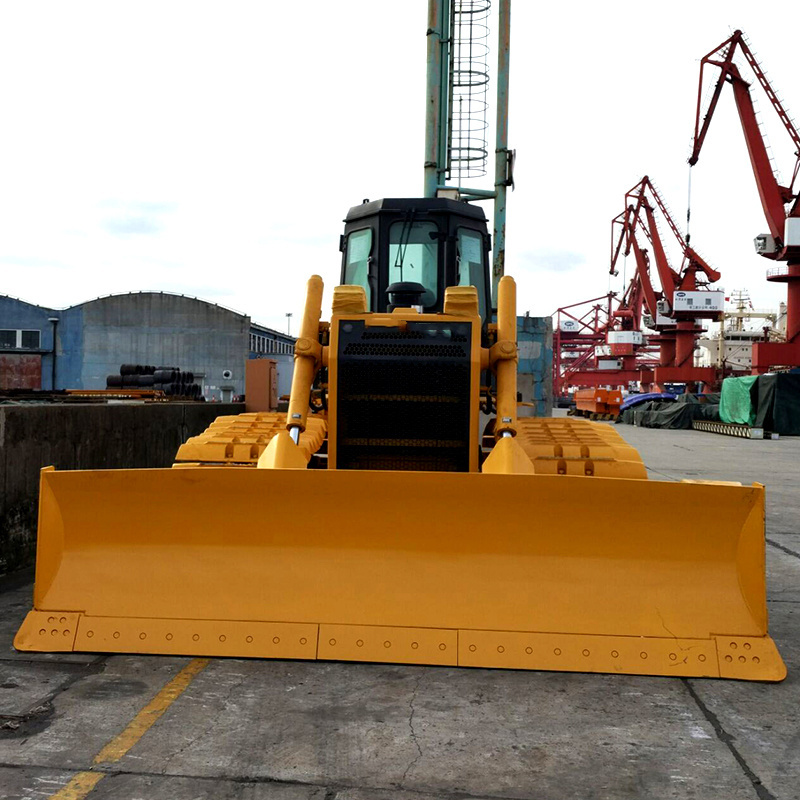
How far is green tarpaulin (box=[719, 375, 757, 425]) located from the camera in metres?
29.7

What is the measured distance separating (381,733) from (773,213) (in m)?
36.3

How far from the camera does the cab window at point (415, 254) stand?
20.7 feet

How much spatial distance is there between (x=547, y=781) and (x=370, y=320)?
3.04 m

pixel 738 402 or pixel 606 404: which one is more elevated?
pixel 738 402

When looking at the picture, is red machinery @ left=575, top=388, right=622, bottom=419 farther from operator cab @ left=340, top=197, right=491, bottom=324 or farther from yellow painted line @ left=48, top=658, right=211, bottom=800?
yellow painted line @ left=48, top=658, right=211, bottom=800

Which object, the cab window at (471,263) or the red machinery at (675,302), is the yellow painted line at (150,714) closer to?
the cab window at (471,263)

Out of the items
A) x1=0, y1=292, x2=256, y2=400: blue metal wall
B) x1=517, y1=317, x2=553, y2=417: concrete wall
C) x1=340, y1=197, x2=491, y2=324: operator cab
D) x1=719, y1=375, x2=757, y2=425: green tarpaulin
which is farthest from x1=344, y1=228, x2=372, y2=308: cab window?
x1=0, y1=292, x2=256, y2=400: blue metal wall

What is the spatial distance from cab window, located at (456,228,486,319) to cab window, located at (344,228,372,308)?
74 centimetres

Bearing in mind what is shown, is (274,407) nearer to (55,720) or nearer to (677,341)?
(55,720)

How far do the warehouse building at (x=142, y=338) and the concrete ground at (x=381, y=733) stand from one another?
3875cm

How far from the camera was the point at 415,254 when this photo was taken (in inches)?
251

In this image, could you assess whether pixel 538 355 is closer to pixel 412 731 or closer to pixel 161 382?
pixel 161 382

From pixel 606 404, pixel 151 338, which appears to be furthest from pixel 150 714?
pixel 606 404

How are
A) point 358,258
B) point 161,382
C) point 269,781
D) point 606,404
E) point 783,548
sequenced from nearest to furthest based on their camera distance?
point 269,781
point 358,258
point 783,548
point 161,382
point 606,404
